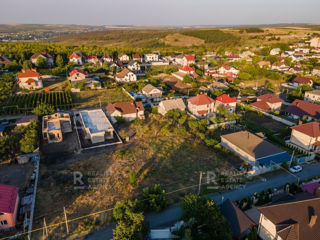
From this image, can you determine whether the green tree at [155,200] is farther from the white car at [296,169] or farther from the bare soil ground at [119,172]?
the white car at [296,169]

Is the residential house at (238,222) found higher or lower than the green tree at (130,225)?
lower

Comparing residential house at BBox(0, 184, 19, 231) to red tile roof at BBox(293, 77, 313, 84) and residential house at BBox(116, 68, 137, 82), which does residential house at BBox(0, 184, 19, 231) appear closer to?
residential house at BBox(116, 68, 137, 82)

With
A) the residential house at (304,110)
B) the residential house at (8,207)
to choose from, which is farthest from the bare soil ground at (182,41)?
the residential house at (8,207)

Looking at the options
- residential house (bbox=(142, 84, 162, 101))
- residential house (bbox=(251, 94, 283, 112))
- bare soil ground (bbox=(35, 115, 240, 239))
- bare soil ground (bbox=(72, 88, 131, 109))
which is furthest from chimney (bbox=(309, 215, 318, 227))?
bare soil ground (bbox=(72, 88, 131, 109))

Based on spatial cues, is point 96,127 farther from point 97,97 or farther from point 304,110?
A: point 304,110

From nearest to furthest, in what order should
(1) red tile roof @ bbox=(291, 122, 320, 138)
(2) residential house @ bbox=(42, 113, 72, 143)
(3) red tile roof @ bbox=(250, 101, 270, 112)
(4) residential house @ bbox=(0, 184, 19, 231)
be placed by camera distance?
(4) residential house @ bbox=(0, 184, 19, 231) < (1) red tile roof @ bbox=(291, 122, 320, 138) < (2) residential house @ bbox=(42, 113, 72, 143) < (3) red tile roof @ bbox=(250, 101, 270, 112)

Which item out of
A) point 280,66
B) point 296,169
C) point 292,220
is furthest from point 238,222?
point 280,66

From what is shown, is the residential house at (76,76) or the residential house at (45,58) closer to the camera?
the residential house at (76,76)
